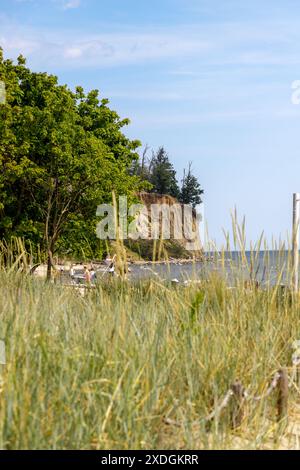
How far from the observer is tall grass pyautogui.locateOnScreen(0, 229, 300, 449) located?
403cm

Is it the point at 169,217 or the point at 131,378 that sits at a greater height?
the point at 169,217

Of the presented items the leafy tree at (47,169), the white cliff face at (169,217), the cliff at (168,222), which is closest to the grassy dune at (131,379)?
the leafy tree at (47,169)

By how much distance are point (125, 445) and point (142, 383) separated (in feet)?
1.37

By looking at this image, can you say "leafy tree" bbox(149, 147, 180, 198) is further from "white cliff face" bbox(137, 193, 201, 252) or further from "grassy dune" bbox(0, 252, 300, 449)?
"grassy dune" bbox(0, 252, 300, 449)

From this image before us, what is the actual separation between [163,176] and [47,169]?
66.2 metres

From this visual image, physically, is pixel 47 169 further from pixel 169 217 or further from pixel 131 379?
pixel 169 217

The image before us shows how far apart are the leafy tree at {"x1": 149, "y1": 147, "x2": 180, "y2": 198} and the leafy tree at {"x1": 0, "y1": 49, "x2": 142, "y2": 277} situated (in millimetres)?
64211

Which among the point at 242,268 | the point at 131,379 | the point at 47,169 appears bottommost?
the point at 131,379

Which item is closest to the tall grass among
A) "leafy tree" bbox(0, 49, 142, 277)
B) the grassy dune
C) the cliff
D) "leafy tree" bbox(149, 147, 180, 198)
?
the grassy dune

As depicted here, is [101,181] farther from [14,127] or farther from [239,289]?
[239,289]

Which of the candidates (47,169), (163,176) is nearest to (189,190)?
(163,176)

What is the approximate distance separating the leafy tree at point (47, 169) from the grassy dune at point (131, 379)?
70.4ft

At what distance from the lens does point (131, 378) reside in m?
4.40

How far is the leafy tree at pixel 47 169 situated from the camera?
90.9 ft
